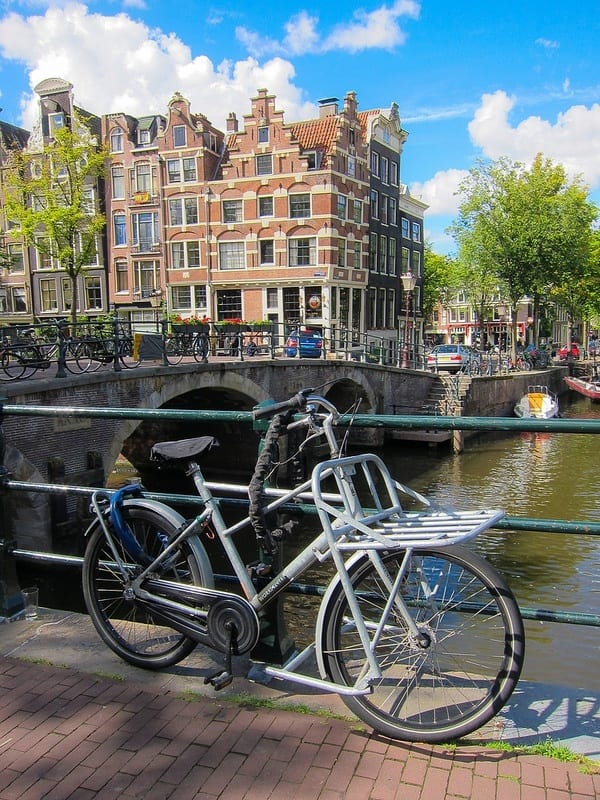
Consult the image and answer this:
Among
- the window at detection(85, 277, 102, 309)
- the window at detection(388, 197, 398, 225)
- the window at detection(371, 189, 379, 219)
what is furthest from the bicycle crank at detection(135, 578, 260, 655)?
the window at detection(388, 197, 398, 225)

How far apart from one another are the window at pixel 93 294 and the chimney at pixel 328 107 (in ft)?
47.7

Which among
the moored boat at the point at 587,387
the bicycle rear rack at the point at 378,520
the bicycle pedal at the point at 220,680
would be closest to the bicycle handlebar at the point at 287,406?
the bicycle rear rack at the point at 378,520

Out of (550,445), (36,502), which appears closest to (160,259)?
(550,445)

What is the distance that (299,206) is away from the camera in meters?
30.1

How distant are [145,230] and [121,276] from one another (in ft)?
9.29

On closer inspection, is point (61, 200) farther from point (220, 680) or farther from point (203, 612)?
point (220, 680)

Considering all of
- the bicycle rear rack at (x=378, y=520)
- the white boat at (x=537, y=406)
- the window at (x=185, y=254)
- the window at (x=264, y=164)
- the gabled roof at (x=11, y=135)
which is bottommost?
the white boat at (x=537, y=406)

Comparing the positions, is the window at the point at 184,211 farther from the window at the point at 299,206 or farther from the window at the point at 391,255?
the window at the point at 391,255

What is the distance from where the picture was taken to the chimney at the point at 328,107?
32.0 m

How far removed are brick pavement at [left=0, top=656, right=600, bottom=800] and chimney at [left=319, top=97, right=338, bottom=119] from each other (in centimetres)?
3342

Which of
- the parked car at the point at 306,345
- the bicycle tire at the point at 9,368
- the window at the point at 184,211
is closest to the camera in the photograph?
the bicycle tire at the point at 9,368

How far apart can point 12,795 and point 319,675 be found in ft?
3.47

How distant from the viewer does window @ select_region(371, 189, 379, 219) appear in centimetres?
3366

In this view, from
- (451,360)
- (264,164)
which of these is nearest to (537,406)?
(451,360)
